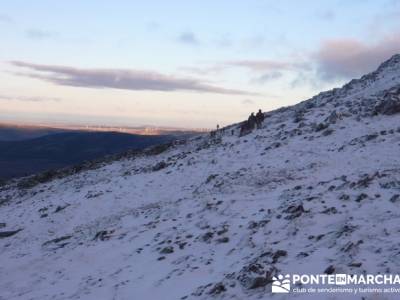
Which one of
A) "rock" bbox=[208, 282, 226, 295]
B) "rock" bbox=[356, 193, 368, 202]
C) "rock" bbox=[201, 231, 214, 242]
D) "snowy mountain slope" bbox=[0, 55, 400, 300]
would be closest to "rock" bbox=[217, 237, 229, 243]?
"snowy mountain slope" bbox=[0, 55, 400, 300]

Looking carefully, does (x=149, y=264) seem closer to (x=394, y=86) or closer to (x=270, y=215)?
(x=270, y=215)

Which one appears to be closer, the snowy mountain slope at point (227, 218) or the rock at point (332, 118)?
the snowy mountain slope at point (227, 218)

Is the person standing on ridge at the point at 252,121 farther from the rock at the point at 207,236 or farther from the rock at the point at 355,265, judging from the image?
the rock at the point at 355,265

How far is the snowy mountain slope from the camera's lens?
16.1 meters

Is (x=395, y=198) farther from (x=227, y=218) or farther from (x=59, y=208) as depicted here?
(x=59, y=208)

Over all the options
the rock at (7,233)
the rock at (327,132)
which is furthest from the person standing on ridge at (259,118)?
the rock at (7,233)

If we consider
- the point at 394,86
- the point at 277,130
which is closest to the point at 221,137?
the point at 277,130

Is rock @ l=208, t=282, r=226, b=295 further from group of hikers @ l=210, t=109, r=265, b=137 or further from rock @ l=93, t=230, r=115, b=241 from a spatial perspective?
group of hikers @ l=210, t=109, r=265, b=137

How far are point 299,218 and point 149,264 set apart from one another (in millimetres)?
5826

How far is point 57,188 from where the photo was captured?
138ft

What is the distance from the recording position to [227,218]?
73.1 ft

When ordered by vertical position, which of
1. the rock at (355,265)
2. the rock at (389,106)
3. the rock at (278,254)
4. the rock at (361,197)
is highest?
the rock at (389,106)

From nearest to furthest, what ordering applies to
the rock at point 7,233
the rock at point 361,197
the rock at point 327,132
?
the rock at point 361,197
the rock at point 7,233
the rock at point 327,132

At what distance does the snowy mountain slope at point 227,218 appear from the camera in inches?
634
